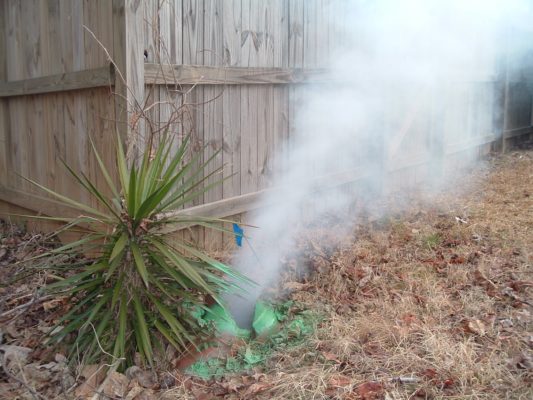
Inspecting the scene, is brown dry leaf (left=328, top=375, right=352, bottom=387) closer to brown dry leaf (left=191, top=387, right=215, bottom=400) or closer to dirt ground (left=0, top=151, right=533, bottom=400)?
dirt ground (left=0, top=151, right=533, bottom=400)

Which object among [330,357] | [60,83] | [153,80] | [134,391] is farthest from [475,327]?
[60,83]

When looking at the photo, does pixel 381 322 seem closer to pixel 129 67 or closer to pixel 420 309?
pixel 420 309

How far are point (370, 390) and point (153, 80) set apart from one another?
2.20m

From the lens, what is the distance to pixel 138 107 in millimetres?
3361

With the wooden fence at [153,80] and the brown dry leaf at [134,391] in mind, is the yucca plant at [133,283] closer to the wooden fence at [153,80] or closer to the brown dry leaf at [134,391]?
the brown dry leaf at [134,391]

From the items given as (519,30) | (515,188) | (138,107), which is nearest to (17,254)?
(138,107)

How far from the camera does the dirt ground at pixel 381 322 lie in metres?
2.58

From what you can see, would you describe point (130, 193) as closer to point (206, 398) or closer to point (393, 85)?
point (206, 398)

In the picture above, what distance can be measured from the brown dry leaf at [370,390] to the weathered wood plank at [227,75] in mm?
2158

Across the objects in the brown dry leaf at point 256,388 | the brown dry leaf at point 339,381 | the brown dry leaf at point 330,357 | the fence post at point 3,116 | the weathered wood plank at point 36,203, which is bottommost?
the brown dry leaf at point 256,388

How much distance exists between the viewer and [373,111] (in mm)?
5480

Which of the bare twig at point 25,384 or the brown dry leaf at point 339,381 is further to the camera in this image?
the brown dry leaf at point 339,381

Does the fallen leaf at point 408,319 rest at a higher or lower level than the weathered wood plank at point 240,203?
lower

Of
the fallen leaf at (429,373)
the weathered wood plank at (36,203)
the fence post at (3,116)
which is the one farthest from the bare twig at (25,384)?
the fence post at (3,116)
